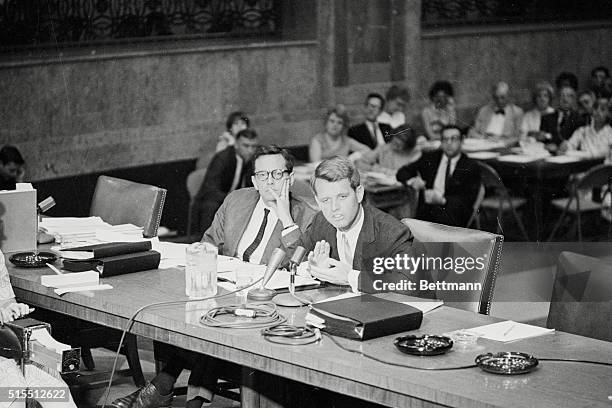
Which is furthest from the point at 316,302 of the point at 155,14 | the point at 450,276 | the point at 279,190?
the point at 155,14

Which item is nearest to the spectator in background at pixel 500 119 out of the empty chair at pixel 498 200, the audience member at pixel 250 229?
the empty chair at pixel 498 200

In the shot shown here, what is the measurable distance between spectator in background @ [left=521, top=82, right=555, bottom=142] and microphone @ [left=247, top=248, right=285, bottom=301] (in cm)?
484

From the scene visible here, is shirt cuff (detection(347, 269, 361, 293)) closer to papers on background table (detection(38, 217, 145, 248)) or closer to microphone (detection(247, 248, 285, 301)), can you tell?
microphone (detection(247, 248, 285, 301))

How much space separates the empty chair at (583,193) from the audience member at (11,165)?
374cm

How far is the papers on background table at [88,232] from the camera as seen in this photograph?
4.71m

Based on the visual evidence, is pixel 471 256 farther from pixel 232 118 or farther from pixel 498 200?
pixel 498 200

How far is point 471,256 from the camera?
389 centimetres

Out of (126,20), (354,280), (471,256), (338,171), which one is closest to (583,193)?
(126,20)

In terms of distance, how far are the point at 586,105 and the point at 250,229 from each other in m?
4.41

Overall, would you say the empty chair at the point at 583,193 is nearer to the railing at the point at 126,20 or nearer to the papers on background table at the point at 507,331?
the railing at the point at 126,20

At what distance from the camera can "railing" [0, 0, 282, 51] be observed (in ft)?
24.3

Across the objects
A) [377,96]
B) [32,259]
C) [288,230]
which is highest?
[377,96]

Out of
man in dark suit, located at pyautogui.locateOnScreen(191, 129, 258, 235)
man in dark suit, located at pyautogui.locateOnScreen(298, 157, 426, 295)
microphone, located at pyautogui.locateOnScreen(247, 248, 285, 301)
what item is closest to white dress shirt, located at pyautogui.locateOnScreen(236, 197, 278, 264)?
man in dark suit, located at pyautogui.locateOnScreen(298, 157, 426, 295)

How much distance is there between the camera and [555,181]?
822 centimetres
